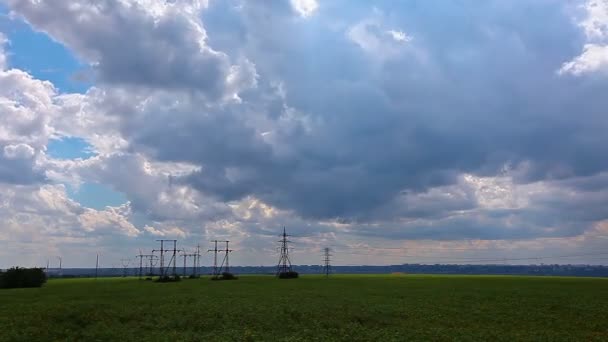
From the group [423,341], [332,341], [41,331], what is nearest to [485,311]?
[423,341]

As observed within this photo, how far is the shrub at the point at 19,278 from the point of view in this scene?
6299 inches

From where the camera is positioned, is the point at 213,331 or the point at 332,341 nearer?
the point at 332,341

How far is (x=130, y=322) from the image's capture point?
5809 centimetres

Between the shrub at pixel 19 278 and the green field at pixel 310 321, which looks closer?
the green field at pixel 310 321

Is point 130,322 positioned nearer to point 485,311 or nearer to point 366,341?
point 366,341

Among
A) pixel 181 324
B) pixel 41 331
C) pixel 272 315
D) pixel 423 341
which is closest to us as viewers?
pixel 423 341

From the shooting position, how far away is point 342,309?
2677 inches

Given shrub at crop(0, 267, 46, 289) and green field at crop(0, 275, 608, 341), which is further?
shrub at crop(0, 267, 46, 289)

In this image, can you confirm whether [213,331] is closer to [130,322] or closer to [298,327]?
[298,327]

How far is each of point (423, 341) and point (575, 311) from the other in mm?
31778

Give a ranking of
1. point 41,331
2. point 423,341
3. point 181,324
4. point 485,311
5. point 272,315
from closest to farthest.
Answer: point 423,341 < point 41,331 < point 181,324 < point 272,315 < point 485,311

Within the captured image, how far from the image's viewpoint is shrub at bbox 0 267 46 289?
525 feet

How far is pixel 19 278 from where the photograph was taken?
530 ft

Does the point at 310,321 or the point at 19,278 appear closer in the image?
the point at 310,321
